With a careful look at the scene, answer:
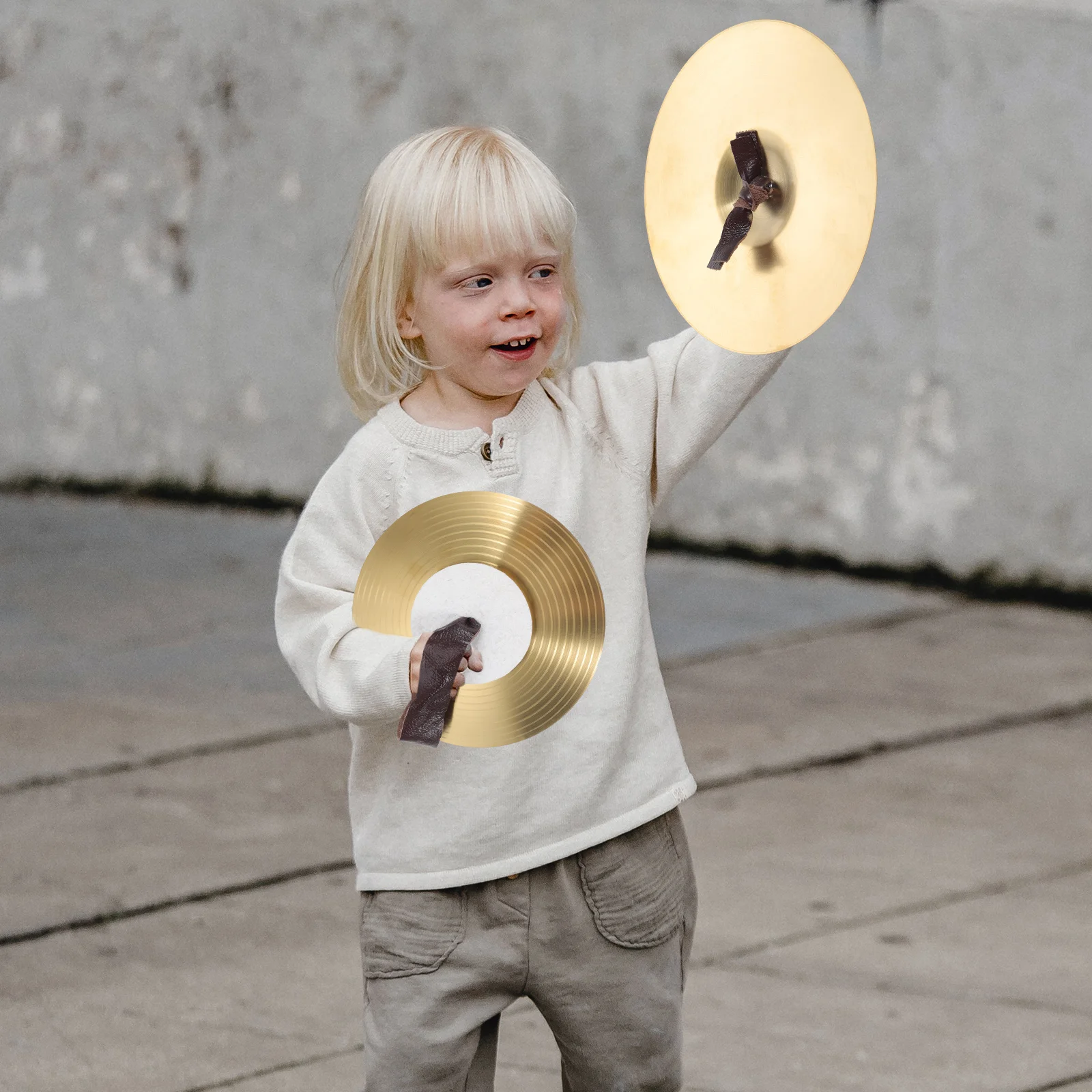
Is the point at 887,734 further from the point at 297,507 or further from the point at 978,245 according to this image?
the point at 297,507

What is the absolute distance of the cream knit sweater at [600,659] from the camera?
2.25 meters

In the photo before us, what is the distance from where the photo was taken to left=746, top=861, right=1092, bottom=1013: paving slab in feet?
11.1

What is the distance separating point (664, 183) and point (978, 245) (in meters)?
4.05

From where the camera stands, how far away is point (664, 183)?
7.49 ft

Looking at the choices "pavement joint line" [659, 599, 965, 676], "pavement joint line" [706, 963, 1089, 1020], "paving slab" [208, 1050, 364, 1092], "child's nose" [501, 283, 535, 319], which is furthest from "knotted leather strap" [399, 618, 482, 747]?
"pavement joint line" [659, 599, 965, 676]

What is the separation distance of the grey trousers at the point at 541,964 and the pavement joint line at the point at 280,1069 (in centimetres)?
79

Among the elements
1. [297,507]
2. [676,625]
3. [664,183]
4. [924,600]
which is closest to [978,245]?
[924,600]

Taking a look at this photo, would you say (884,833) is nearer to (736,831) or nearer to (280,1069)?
(736,831)

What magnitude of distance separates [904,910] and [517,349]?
1.90m

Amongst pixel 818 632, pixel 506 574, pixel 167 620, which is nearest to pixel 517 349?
pixel 506 574

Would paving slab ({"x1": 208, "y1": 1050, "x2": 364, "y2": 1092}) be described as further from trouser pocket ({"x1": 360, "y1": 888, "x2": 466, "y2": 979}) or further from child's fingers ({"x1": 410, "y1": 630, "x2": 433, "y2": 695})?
child's fingers ({"x1": 410, "y1": 630, "x2": 433, "y2": 695})

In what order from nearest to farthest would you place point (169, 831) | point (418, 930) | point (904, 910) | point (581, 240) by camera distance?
point (418, 930) → point (904, 910) → point (169, 831) → point (581, 240)

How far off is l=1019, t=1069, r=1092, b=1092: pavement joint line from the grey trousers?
35.0 inches

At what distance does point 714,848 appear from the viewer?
161 inches
